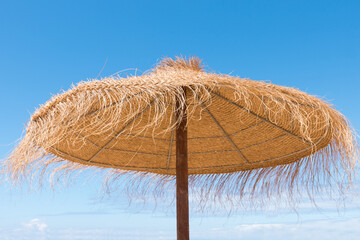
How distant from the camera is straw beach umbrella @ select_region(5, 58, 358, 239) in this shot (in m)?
2.70

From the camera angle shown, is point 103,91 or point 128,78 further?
point 128,78

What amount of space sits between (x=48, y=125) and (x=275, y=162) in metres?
2.70

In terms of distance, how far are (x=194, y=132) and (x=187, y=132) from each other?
195 millimetres

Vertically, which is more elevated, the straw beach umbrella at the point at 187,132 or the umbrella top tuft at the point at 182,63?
the umbrella top tuft at the point at 182,63

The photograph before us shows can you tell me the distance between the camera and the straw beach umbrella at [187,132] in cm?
270

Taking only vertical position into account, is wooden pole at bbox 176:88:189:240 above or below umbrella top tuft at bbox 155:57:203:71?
below

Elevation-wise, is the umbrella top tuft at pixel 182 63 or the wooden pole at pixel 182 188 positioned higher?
the umbrella top tuft at pixel 182 63

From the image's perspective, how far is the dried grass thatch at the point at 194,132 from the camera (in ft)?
8.84

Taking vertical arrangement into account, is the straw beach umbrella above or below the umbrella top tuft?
below

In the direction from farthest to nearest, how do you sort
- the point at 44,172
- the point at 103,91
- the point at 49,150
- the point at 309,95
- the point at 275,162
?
the point at 275,162 → the point at 44,172 → the point at 49,150 → the point at 309,95 → the point at 103,91

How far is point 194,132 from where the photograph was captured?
445cm

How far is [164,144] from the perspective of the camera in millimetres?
4676

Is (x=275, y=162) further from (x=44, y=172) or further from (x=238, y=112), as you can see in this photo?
(x=44, y=172)

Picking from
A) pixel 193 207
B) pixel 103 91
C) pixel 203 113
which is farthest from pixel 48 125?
pixel 193 207
